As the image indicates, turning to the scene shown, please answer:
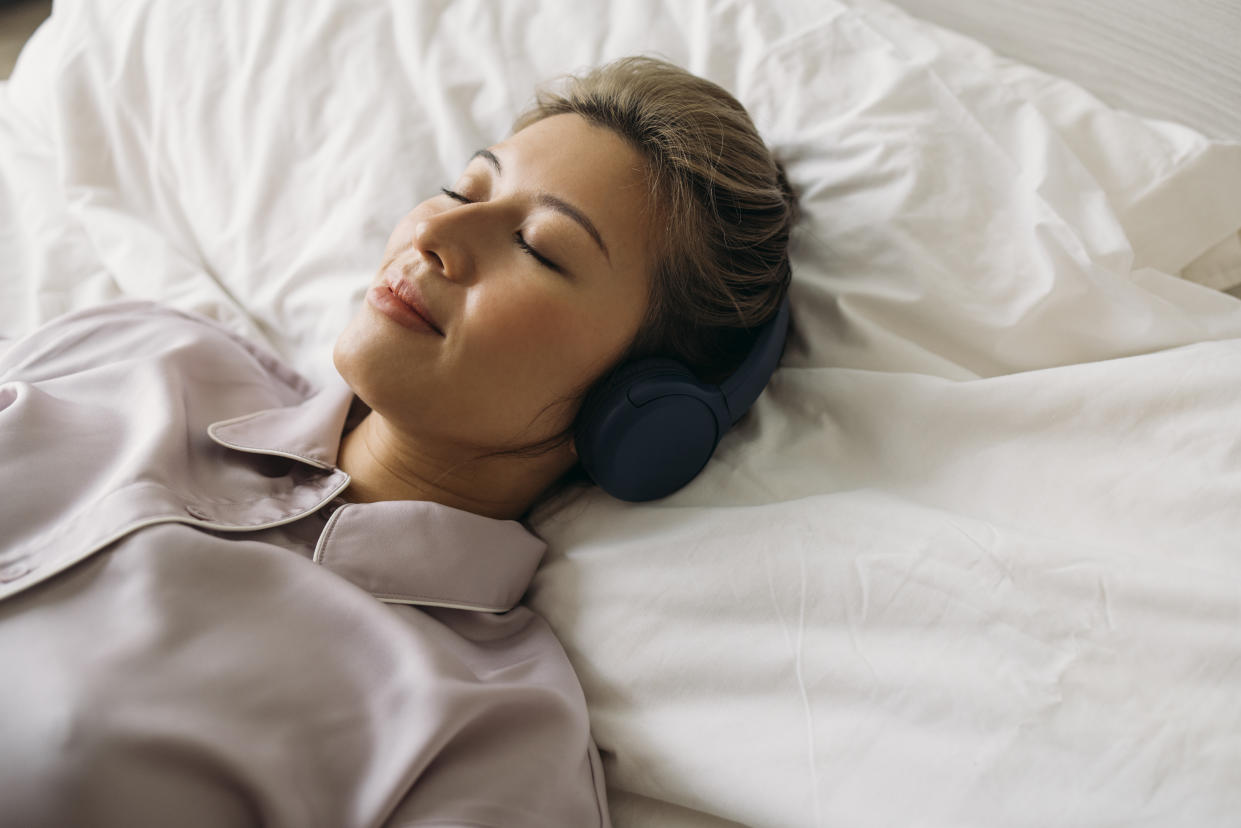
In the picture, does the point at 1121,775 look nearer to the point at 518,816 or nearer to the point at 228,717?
the point at 518,816

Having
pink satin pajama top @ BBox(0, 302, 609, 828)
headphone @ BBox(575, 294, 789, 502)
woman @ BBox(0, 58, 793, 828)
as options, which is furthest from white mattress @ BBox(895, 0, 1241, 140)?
pink satin pajama top @ BBox(0, 302, 609, 828)

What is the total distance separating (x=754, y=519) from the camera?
3.06 feet

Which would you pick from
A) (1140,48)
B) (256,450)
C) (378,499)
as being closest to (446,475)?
(378,499)

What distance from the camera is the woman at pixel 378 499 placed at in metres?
0.71

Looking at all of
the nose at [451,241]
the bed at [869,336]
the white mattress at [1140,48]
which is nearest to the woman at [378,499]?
the nose at [451,241]

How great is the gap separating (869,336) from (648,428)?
315mm

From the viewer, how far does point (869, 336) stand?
1017mm

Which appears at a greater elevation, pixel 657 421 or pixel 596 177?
pixel 596 177

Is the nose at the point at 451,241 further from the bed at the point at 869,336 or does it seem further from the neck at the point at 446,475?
the bed at the point at 869,336

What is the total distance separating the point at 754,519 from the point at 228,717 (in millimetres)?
543

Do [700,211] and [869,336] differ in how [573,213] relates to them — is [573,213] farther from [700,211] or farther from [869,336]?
[869,336]

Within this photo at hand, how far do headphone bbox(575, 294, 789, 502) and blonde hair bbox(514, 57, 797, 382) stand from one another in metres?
0.07

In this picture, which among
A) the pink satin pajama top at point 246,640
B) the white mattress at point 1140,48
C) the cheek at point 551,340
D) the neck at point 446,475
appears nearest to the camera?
the pink satin pajama top at point 246,640

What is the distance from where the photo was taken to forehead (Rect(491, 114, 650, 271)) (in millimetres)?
918
